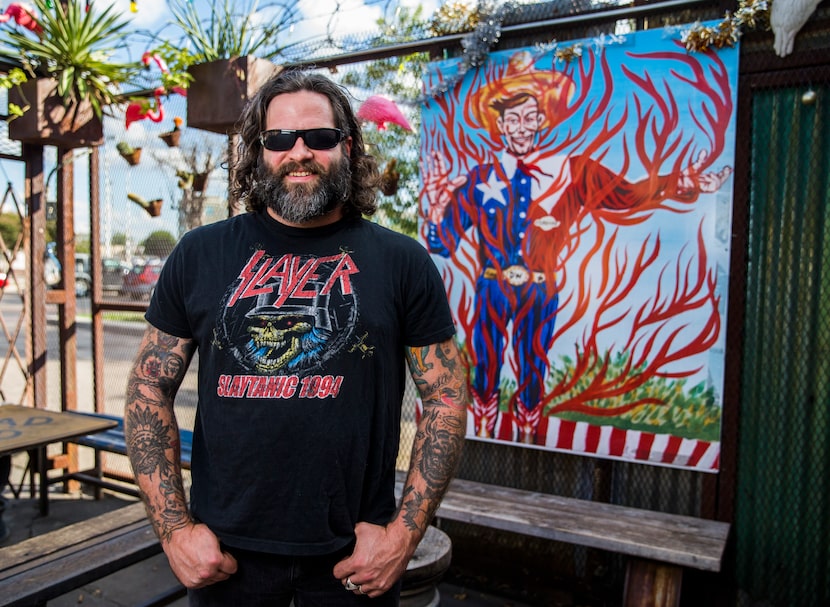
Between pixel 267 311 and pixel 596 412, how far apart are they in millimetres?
2206

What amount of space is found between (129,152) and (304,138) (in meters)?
3.59

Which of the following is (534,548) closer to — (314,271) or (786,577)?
(786,577)

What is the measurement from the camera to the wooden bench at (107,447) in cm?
410

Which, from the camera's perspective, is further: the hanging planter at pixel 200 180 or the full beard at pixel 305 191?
the hanging planter at pixel 200 180

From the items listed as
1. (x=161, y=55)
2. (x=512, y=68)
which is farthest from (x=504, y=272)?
(x=161, y=55)

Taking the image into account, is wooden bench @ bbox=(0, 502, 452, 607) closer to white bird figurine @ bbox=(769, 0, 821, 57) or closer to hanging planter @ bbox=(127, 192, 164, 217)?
hanging planter @ bbox=(127, 192, 164, 217)

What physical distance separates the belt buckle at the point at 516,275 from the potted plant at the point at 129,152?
2.96 m

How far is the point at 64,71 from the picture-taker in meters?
4.27

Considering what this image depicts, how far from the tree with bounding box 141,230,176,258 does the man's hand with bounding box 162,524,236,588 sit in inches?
134

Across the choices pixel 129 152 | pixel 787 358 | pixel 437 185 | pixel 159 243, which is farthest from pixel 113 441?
pixel 787 358

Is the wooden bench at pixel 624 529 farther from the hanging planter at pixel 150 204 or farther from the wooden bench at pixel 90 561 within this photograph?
the hanging planter at pixel 150 204

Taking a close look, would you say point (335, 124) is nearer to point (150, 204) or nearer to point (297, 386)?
point (297, 386)

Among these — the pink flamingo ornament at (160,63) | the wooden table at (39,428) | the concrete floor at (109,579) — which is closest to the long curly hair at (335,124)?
the concrete floor at (109,579)

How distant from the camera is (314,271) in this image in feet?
5.39
